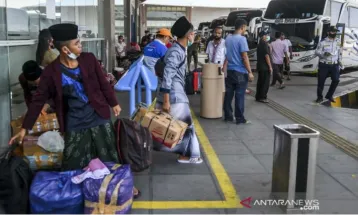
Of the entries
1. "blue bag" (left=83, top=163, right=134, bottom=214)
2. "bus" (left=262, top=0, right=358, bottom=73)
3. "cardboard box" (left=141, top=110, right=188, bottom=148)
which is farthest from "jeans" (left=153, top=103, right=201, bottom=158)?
"bus" (left=262, top=0, right=358, bottom=73)

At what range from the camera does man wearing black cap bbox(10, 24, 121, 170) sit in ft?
10.9

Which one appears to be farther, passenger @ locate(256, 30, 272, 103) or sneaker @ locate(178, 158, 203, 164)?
passenger @ locate(256, 30, 272, 103)

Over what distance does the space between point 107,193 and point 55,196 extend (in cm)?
42

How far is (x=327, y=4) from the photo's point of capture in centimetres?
1585

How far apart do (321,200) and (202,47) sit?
3085 centimetres

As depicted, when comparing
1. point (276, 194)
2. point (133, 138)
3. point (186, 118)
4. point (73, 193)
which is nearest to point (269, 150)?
point (186, 118)

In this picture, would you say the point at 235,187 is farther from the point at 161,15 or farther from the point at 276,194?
the point at 161,15

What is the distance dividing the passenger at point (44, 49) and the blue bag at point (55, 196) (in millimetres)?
2411

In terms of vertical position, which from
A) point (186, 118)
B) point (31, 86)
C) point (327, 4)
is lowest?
point (186, 118)

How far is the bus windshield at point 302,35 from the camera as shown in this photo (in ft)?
51.9

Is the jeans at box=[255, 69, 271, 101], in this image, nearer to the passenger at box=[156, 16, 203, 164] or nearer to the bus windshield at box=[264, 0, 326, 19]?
the passenger at box=[156, 16, 203, 164]

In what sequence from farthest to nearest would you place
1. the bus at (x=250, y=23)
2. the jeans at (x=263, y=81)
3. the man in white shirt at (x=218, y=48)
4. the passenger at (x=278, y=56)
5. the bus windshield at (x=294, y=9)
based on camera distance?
the bus at (x=250, y=23), the bus windshield at (x=294, y=9), the passenger at (x=278, y=56), the jeans at (x=263, y=81), the man in white shirt at (x=218, y=48)

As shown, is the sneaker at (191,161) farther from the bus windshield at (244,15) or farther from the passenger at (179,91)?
the bus windshield at (244,15)

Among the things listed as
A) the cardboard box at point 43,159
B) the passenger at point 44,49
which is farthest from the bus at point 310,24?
the cardboard box at point 43,159
